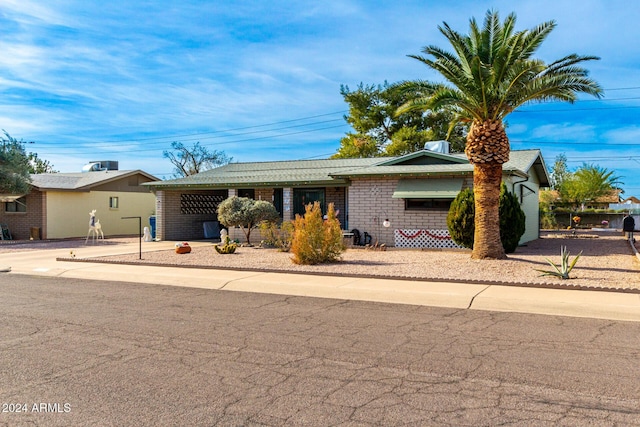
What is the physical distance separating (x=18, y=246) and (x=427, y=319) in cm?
2149

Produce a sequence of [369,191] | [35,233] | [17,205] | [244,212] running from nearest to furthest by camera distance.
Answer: [244,212]
[369,191]
[35,233]
[17,205]

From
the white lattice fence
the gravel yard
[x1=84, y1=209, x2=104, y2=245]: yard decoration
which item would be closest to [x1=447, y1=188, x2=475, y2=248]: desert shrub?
the gravel yard

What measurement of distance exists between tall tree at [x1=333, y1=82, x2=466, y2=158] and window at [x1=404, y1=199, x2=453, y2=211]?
742 inches

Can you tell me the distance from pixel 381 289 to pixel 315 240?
162 inches

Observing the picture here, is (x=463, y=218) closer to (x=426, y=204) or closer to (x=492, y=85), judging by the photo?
(x=426, y=204)

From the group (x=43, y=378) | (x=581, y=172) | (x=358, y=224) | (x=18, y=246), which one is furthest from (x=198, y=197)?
(x=581, y=172)

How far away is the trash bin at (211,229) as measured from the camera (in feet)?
89.4

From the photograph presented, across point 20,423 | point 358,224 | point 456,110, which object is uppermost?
point 456,110

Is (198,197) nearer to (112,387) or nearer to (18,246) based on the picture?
(18,246)

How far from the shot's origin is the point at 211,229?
27.5 metres

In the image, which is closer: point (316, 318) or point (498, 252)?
point (316, 318)

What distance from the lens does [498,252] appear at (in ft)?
48.5

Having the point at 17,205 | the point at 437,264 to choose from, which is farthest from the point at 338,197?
the point at 17,205

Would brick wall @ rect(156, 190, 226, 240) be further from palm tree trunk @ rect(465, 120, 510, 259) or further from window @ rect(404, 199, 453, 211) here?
palm tree trunk @ rect(465, 120, 510, 259)
